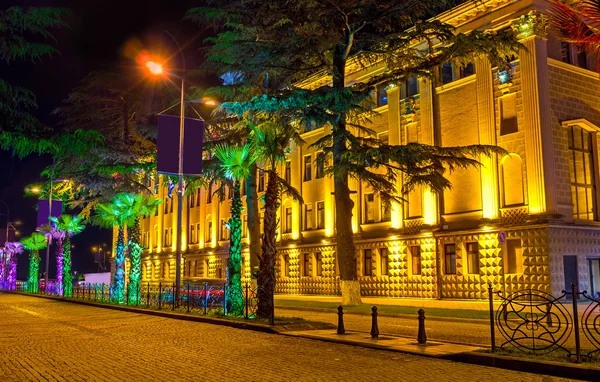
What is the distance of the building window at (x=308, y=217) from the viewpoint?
42406 mm

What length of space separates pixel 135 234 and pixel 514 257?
18.6 metres

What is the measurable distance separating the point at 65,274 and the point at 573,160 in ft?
109

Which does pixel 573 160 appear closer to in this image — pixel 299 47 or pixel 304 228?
pixel 299 47

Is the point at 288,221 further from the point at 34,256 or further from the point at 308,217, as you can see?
the point at 34,256

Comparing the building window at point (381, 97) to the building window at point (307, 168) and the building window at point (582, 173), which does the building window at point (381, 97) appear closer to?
the building window at point (307, 168)

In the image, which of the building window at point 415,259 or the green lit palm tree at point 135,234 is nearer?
the green lit palm tree at point 135,234

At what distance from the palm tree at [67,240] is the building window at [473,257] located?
2628cm

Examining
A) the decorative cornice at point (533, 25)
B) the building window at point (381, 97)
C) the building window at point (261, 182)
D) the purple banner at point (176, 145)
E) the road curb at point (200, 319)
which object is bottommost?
the road curb at point (200, 319)

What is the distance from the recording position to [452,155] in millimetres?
23625

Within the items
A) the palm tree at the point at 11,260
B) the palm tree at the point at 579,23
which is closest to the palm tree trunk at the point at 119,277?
the palm tree at the point at 579,23

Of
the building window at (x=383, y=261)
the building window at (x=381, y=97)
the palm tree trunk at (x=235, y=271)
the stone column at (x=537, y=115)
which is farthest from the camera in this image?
the building window at (x=381, y=97)

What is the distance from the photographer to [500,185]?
28625mm

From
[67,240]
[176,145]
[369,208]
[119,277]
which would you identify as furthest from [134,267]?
[67,240]

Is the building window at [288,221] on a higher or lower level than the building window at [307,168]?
lower
